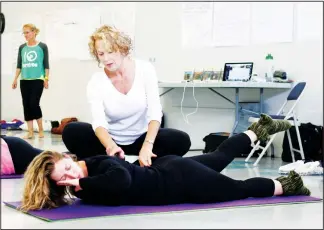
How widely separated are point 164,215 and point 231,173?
1779mm

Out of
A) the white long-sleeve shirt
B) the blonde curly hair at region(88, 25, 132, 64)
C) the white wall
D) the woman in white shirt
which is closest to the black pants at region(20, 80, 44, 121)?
the white wall

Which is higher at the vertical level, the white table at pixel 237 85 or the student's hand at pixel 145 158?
the white table at pixel 237 85

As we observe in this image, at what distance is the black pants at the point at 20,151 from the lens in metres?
3.69

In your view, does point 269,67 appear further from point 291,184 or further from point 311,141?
point 291,184

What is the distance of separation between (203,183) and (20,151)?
1446 mm

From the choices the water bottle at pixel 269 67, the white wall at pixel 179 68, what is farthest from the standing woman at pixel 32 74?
the water bottle at pixel 269 67

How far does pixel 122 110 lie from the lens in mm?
3205

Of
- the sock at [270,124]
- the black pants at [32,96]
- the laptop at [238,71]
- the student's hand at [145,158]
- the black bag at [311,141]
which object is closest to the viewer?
the student's hand at [145,158]

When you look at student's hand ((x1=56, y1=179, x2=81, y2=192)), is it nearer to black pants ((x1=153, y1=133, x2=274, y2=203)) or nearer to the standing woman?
black pants ((x1=153, y1=133, x2=274, y2=203))

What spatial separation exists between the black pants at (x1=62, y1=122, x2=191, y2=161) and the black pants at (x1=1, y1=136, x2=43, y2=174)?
407mm

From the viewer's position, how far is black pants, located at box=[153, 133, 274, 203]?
8.75 ft

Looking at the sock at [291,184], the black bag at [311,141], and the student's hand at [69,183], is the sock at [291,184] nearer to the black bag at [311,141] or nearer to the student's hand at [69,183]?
the student's hand at [69,183]

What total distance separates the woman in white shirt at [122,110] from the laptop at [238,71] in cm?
264

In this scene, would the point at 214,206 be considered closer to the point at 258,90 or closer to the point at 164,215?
the point at 164,215
